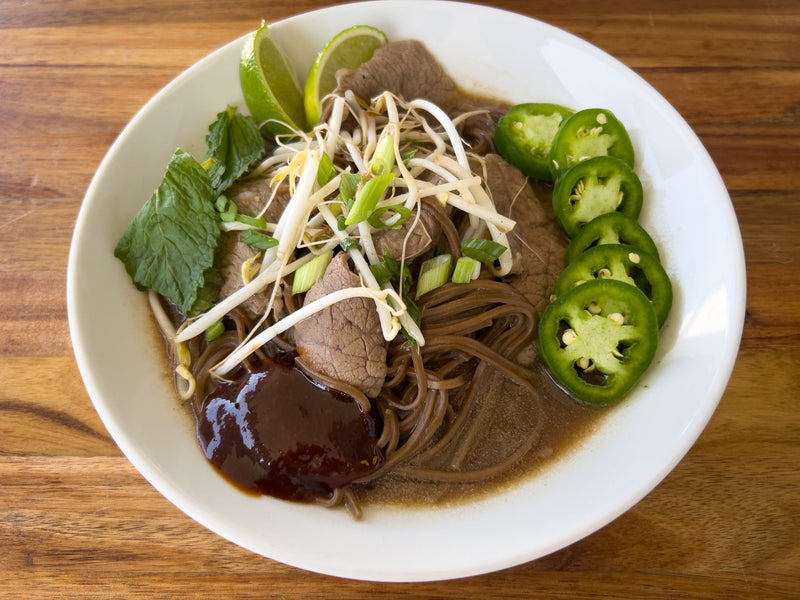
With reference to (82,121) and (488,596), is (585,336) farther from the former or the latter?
(82,121)

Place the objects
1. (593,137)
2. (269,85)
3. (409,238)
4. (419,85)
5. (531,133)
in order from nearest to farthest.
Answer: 1. (409,238)
2. (593,137)
3. (269,85)
4. (531,133)
5. (419,85)

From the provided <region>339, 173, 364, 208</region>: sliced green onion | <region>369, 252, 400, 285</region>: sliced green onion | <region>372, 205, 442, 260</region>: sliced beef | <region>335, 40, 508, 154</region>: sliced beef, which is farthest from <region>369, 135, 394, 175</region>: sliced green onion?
<region>335, 40, 508, 154</region>: sliced beef

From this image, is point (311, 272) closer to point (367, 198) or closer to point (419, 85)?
point (367, 198)

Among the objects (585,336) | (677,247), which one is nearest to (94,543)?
(585,336)

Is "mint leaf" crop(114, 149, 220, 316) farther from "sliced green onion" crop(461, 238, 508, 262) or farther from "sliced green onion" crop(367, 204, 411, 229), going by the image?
"sliced green onion" crop(461, 238, 508, 262)

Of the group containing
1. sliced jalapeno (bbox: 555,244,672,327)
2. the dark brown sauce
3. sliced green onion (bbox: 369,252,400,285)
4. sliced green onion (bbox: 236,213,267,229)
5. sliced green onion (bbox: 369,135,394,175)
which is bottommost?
the dark brown sauce

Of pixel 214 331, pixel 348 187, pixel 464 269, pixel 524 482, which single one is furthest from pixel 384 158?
pixel 524 482
